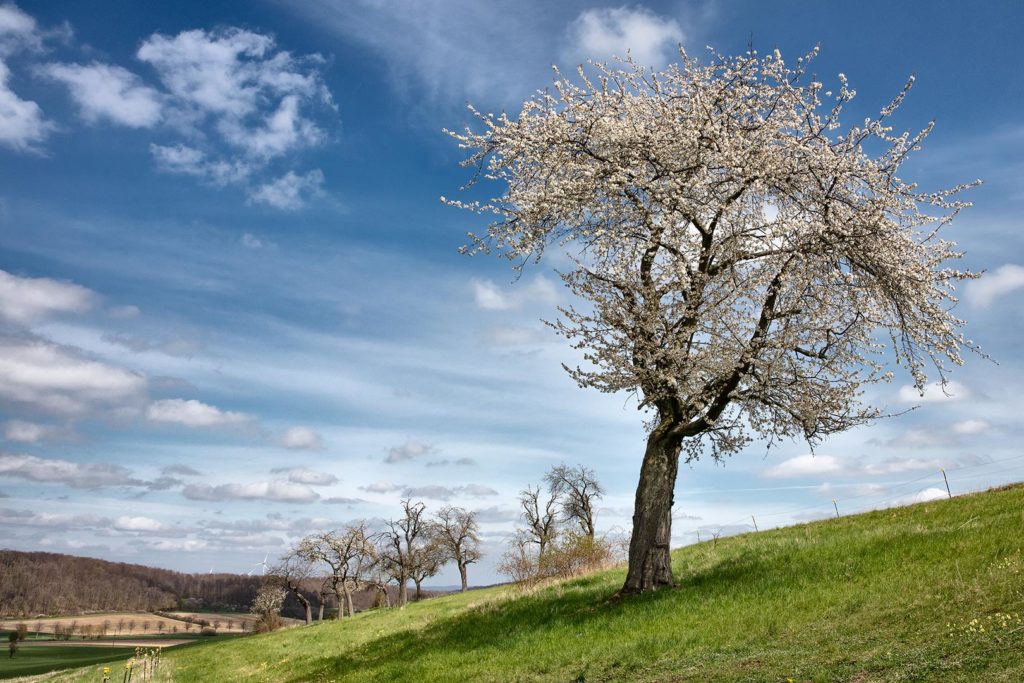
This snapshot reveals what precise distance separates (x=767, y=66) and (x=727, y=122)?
179 centimetres

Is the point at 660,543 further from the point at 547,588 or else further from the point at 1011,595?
the point at 1011,595

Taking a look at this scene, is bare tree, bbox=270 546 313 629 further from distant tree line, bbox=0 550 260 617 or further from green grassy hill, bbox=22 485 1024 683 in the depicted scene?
distant tree line, bbox=0 550 260 617

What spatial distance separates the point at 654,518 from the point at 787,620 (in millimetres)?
5255

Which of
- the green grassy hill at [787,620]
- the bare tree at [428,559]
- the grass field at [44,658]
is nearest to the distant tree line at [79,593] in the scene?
the grass field at [44,658]

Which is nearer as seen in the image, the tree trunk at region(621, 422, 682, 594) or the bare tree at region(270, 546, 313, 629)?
the tree trunk at region(621, 422, 682, 594)

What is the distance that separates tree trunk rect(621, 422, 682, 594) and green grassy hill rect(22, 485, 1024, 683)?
0.90m

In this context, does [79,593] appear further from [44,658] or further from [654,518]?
[654,518]

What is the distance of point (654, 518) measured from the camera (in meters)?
17.7

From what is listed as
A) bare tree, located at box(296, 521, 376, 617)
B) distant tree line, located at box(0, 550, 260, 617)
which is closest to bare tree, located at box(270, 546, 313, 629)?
bare tree, located at box(296, 521, 376, 617)

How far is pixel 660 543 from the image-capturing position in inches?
698

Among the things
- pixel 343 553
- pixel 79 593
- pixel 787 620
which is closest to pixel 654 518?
pixel 787 620

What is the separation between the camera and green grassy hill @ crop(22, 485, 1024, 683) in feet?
33.0

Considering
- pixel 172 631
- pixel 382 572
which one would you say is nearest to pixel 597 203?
pixel 382 572

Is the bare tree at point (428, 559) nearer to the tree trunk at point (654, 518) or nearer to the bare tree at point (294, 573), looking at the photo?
the bare tree at point (294, 573)
